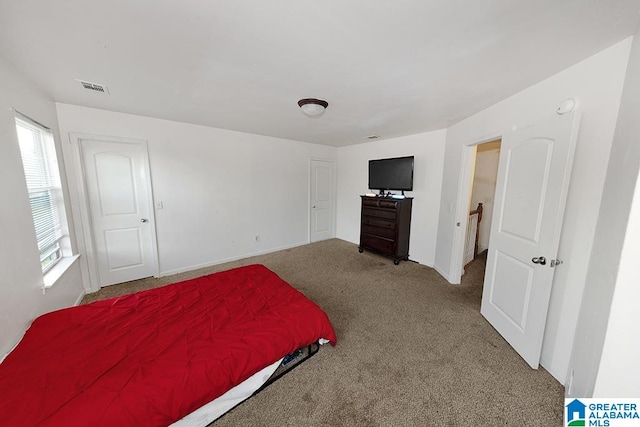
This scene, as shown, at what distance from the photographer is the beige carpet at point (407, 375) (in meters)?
1.38

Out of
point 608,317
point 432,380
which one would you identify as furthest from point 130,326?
point 608,317

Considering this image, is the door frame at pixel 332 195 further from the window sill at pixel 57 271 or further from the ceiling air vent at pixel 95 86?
the window sill at pixel 57 271

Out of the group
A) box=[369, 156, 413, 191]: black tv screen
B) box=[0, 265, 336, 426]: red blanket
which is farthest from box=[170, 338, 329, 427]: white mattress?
box=[369, 156, 413, 191]: black tv screen

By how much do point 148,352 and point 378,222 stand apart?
3.52 meters

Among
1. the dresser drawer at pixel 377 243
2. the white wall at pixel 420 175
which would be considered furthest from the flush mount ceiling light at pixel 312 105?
the dresser drawer at pixel 377 243

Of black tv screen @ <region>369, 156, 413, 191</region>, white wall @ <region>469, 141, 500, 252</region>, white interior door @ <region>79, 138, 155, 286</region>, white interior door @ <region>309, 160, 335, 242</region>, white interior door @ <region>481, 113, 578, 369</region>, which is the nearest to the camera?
white interior door @ <region>481, 113, 578, 369</region>

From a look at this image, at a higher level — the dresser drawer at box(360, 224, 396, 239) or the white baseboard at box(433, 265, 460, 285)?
the dresser drawer at box(360, 224, 396, 239)

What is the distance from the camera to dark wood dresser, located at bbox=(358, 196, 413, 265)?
3811 millimetres

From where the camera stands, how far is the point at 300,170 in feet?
15.1

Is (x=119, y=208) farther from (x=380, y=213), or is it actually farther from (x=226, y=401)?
(x=380, y=213)

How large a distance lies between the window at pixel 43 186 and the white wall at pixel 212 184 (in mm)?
221

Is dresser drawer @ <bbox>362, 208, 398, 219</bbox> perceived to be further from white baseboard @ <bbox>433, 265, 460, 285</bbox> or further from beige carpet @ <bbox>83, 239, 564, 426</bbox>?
beige carpet @ <bbox>83, 239, 564, 426</bbox>

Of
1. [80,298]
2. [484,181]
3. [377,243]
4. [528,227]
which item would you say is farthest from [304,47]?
[484,181]

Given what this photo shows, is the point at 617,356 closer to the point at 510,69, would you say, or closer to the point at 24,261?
the point at 510,69
